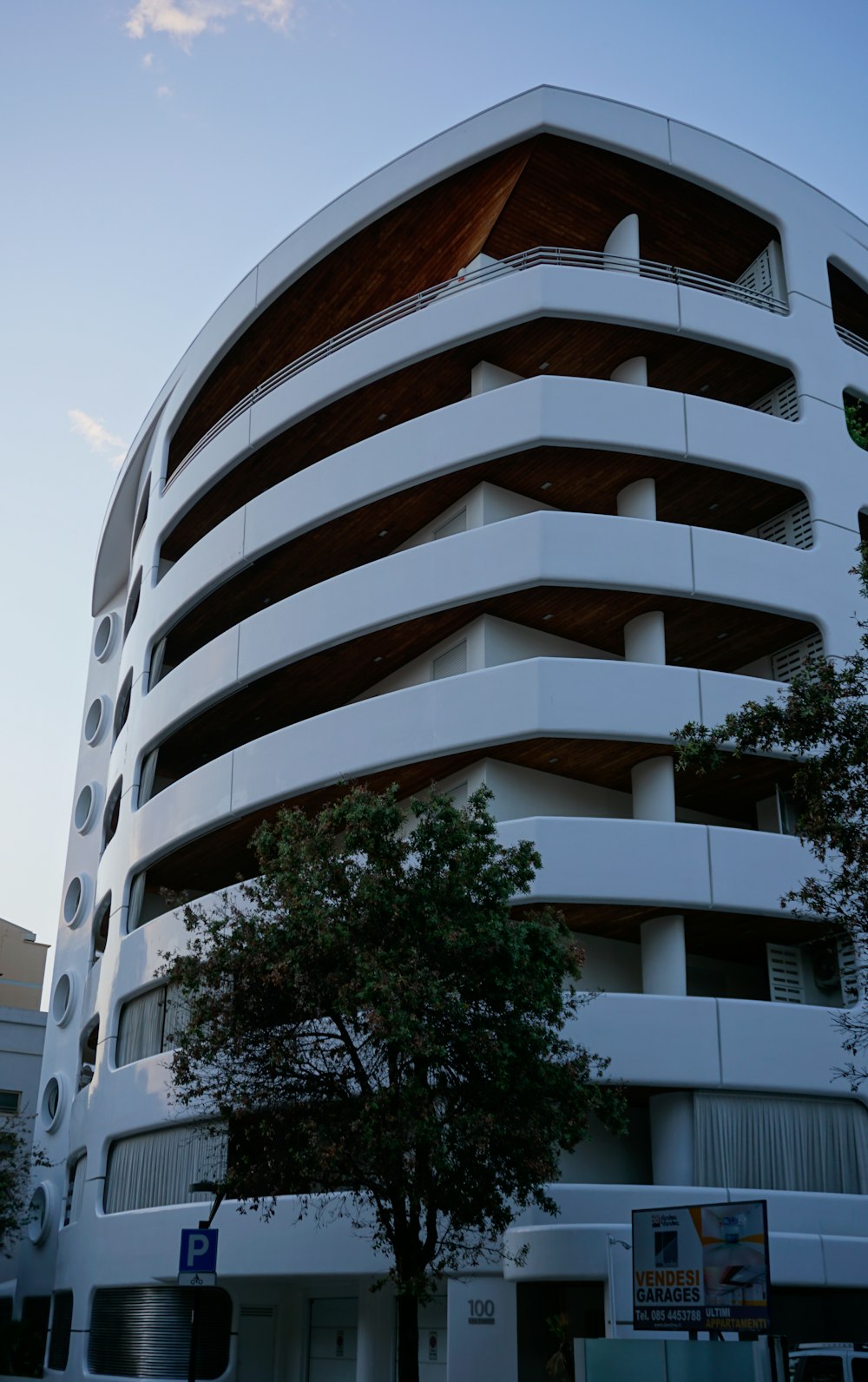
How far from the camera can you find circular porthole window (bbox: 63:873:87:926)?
135 feet

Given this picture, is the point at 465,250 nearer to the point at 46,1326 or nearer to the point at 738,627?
the point at 738,627

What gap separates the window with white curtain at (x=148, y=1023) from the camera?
99.3 feet

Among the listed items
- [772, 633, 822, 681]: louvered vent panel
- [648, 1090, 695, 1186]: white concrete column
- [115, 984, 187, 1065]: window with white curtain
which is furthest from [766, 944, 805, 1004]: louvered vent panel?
[115, 984, 187, 1065]: window with white curtain

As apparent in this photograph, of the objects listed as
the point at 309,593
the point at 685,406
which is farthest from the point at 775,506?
the point at 309,593

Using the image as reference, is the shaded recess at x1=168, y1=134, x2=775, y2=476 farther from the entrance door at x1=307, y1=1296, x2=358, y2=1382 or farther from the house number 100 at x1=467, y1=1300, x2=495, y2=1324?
the entrance door at x1=307, y1=1296, x2=358, y2=1382

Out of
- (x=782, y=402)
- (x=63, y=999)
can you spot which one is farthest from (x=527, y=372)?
(x=63, y=999)

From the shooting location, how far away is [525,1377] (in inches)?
906

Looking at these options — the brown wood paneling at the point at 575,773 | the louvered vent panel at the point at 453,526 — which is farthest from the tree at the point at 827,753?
the louvered vent panel at the point at 453,526

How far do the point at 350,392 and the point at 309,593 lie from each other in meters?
5.16

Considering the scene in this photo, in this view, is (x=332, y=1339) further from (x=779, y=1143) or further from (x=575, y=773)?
(x=575, y=773)

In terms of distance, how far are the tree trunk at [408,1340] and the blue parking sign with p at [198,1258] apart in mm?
3226

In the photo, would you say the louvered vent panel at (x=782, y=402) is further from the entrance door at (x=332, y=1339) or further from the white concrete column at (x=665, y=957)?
the entrance door at (x=332, y=1339)

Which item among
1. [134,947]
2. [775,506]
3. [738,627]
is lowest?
[134,947]

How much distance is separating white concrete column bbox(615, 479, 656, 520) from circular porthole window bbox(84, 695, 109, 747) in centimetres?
2200
